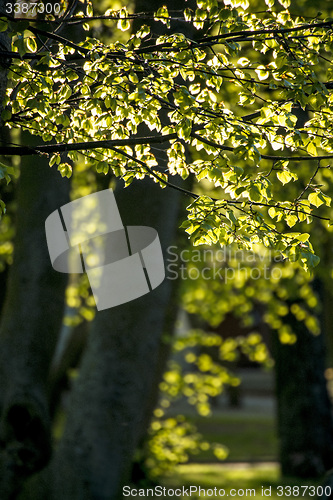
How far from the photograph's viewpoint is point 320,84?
4641 mm

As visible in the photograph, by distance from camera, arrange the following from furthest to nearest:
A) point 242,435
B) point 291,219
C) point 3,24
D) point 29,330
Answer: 1. point 242,435
2. point 29,330
3. point 291,219
4. point 3,24

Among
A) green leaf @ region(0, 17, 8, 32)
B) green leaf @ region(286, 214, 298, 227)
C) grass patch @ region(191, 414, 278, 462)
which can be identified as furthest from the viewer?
grass patch @ region(191, 414, 278, 462)

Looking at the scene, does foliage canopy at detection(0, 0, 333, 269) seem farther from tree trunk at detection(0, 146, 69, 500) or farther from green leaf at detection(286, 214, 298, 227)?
tree trunk at detection(0, 146, 69, 500)

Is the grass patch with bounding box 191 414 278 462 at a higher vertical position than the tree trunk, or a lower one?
lower

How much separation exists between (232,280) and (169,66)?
985 centimetres

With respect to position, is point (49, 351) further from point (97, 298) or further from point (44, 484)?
point (44, 484)

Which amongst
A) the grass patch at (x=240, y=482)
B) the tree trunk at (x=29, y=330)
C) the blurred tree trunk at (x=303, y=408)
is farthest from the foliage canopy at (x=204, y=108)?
the blurred tree trunk at (x=303, y=408)

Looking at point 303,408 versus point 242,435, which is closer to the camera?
point 303,408

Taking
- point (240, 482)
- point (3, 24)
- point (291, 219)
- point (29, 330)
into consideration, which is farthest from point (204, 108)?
point (240, 482)

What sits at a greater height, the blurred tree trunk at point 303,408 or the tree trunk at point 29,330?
the tree trunk at point 29,330

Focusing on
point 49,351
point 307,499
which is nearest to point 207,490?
point 307,499

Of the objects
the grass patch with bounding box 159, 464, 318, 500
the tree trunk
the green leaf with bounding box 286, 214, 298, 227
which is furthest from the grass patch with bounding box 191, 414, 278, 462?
the green leaf with bounding box 286, 214, 298, 227

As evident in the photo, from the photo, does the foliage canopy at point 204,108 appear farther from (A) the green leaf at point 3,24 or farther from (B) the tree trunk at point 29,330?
(B) the tree trunk at point 29,330

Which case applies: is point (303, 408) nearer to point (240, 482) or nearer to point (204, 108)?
point (240, 482)
